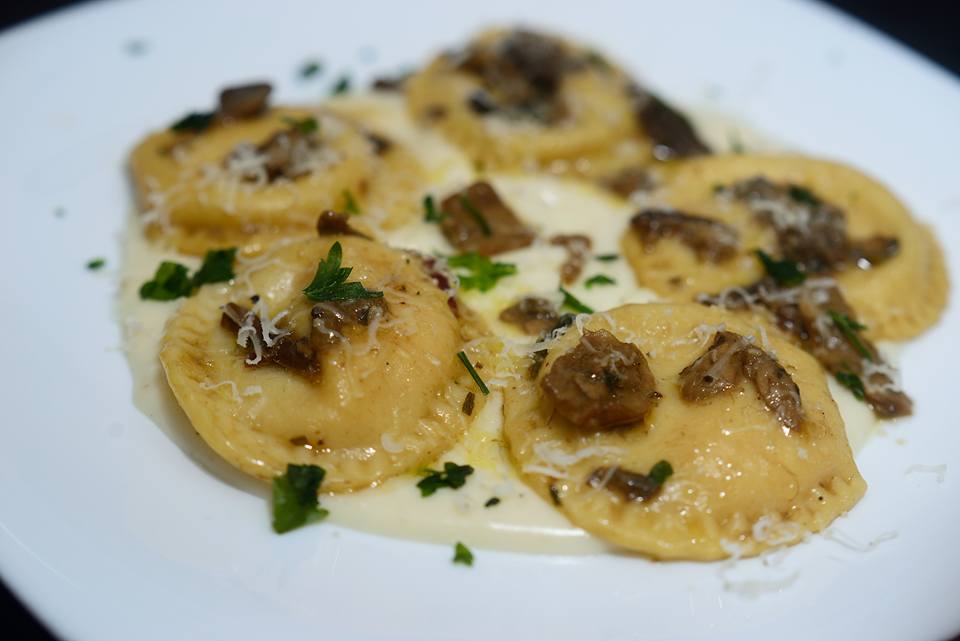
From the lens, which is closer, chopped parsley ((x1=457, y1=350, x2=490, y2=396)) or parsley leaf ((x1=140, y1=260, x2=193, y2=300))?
chopped parsley ((x1=457, y1=350, x2=490, y2=396))

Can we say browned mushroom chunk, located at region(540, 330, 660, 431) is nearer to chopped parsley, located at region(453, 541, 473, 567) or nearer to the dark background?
chopped parsley, located at region(453, 541, 473, 567)

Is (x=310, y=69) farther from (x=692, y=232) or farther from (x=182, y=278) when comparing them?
(x=692, y=232)

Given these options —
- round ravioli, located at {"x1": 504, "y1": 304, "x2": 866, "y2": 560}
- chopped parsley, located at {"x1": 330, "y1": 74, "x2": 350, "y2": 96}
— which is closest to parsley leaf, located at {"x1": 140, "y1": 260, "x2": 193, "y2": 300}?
round ravioli, located at {"x1": 504, "y1": 304, "x2": 866, "y2": 560}

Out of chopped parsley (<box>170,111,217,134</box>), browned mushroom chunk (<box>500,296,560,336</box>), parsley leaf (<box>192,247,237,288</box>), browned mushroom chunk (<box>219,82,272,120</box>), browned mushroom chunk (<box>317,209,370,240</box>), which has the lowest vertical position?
browned mushroom chunk (<box>500,296,560,336</box>)

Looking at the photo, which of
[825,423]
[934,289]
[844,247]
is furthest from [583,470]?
[934,289]

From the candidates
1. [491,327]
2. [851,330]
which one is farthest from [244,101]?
[851,330]

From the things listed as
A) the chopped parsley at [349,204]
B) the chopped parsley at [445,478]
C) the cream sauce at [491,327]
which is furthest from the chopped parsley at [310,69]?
the chopped parsley at [445,478]

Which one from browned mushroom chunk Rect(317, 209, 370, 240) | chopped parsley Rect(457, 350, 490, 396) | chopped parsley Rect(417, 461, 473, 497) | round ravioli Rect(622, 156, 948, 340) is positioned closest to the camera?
chopped parsley Rect(417, 461, 473, 497)
